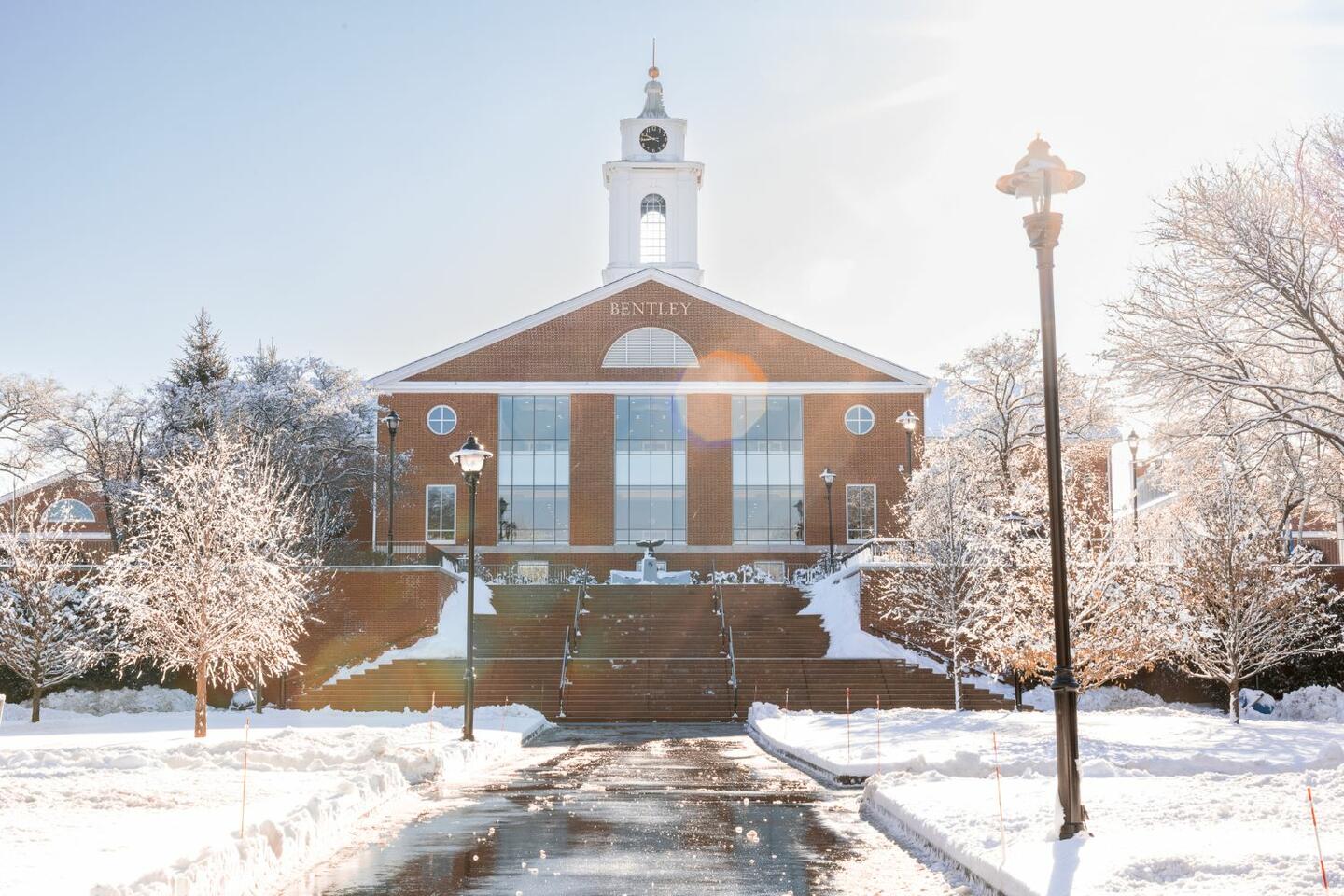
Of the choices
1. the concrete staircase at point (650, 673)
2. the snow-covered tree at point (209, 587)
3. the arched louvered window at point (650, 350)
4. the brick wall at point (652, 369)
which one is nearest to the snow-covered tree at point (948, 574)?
the concrete staircase at point (650, 673)

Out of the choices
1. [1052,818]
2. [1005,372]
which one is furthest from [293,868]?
[1005,372]

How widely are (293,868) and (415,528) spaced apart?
43424 mm

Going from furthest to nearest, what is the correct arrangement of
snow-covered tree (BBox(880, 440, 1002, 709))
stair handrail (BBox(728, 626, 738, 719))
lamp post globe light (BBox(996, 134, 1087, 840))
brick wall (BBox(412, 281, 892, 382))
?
1. brick wall (BBox(412, 281, 892, 382))
2. snow-covered tree (BBox(880, 440, 1002, 709))
3. stair handrail (BBox(728, 626, 738, 719))
4. lamp post globe light (BBox(996, 134, 1087, 840))

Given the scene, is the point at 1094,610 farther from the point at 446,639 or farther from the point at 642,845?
the point at 446,639

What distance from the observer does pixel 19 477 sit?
55906mm

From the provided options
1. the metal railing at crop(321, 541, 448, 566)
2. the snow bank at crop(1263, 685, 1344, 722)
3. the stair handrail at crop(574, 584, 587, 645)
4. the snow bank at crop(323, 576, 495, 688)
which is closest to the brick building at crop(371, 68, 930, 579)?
the metal railing at crop(321, 541, 448, 566)

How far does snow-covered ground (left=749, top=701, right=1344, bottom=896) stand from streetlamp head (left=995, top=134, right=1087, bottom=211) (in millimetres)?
4475

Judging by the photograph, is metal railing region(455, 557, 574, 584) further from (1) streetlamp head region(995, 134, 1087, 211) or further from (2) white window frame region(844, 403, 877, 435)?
(1) streetlamp head region(995, 134, 1087, 211)

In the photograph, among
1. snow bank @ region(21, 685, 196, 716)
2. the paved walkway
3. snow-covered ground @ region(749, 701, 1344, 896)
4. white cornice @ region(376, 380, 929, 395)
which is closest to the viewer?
snow-covered ground @ region(749, 701, 1344, 896)

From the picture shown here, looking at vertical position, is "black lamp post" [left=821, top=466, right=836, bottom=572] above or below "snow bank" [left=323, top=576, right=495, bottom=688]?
above

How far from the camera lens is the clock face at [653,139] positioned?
62438 mm

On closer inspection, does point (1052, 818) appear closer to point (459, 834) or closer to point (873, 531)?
point (459, 834)

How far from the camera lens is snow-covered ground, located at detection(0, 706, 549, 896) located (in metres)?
8.20

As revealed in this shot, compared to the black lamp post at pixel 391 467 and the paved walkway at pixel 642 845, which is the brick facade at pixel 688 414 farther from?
the paved walkway at pixel 642 845
